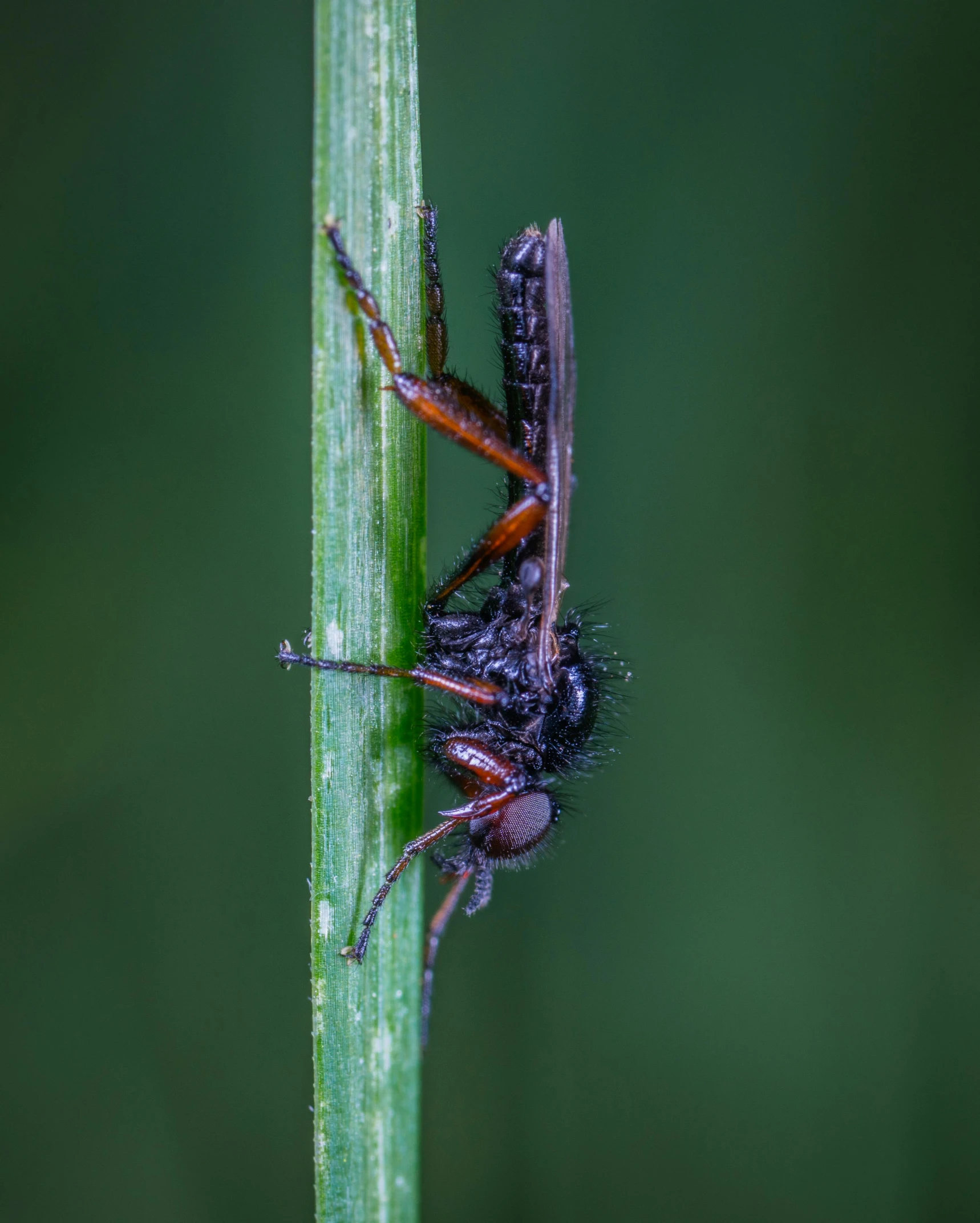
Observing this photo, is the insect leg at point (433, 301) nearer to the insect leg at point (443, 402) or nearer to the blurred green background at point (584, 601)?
the insect leg at point (443, 402)

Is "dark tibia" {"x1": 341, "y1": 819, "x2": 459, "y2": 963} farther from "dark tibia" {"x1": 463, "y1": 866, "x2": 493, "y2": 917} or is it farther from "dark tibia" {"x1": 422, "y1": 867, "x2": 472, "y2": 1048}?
"dark tibia" {"x1": 422, "y1": 867, "x2": 472, "y2": 1048}

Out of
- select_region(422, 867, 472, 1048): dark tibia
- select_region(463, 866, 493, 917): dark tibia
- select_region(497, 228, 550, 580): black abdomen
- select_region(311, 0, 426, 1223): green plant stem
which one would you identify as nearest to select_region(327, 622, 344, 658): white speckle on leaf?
select_region(311, 0, 426, 1223): green plant stem

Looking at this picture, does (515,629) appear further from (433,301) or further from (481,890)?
(433,301)

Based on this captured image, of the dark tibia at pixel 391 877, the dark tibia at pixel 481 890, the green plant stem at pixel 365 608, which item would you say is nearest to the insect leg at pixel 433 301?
the green plant stem at pixel 365 608

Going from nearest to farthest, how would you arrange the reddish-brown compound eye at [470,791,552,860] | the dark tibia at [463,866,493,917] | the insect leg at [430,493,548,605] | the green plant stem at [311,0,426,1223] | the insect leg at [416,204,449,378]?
the green plant stem at [311,0,426,1223] → the insect leg at [416,204,449,378] → the insect leg at [430,493,548,605] → the reddish-brown compound eye at [470,791,552,860] → the dark tibia at [463,866,493,917]

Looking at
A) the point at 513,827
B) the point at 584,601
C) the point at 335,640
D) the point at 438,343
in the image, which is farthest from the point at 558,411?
the point at 584,601

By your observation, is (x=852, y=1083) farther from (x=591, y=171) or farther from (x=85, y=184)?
(x=85, y=184)

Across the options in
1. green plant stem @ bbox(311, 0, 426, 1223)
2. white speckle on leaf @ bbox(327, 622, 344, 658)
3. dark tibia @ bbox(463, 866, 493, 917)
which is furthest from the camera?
dark tibia @ bbox(463, 866, 493, 917)
